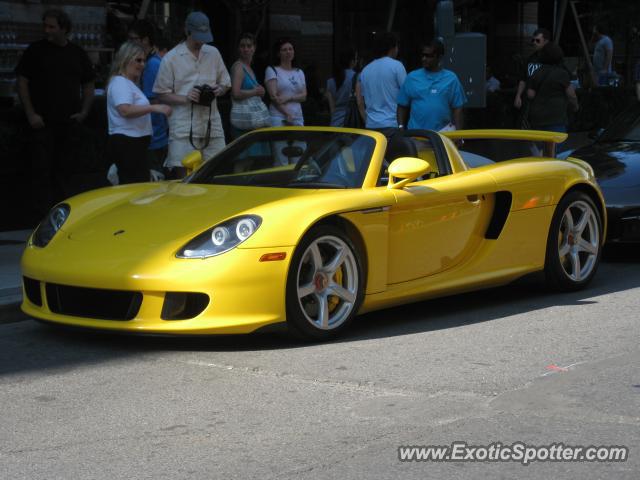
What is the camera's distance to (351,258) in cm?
678

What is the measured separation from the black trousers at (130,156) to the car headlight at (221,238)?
3.58 meters

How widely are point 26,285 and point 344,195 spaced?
186cm

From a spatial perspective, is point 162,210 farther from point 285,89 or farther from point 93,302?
point 285,89

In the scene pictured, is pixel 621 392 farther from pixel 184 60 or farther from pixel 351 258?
pixel 184 60

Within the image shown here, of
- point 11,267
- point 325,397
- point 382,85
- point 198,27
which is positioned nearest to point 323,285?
point 325,397

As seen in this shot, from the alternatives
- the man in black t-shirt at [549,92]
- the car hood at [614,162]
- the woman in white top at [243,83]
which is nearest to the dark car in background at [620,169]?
the car hood at [614,162]

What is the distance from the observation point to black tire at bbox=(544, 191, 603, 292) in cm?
815

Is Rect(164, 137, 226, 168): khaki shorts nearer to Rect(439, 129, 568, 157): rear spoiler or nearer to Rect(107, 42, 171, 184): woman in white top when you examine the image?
Rect(107, 42, 171, 184): woman in white top

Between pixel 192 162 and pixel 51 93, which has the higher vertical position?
pixel 51 93

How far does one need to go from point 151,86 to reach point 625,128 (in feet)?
14.2

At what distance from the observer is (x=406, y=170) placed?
22.9 ft

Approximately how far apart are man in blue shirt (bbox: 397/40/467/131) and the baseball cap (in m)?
1.87

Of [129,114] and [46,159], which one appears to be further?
[46,159]

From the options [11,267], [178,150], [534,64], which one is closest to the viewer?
[11,267]
